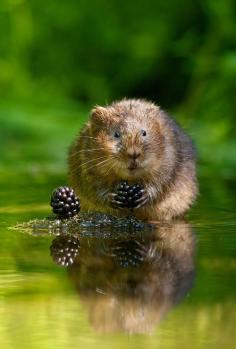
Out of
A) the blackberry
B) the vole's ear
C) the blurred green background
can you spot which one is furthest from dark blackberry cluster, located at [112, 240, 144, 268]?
the blurred green background

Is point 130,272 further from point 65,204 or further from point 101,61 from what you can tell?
point 101,61

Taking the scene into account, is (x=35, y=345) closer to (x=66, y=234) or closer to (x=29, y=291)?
(x=29, y=291)

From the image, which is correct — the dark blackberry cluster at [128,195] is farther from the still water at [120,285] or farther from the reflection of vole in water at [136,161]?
the still water at [120,285]

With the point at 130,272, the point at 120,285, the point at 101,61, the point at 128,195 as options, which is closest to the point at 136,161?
the point at 128,195

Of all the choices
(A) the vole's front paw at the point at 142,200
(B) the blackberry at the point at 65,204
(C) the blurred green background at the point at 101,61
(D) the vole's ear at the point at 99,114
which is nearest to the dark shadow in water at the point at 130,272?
(A) the vole's front paw at the point at 142,200

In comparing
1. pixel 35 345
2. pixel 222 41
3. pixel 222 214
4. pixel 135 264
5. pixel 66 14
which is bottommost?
pixel 35 345

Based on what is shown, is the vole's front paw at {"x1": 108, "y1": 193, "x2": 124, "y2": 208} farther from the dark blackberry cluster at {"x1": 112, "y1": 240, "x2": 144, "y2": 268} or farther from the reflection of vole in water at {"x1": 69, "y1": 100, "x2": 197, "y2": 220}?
the dark blackberry cluster at {"x1": 112, "y1": 240, "x2": 144, "y2": 268}

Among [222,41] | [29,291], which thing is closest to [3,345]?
[29,291]
